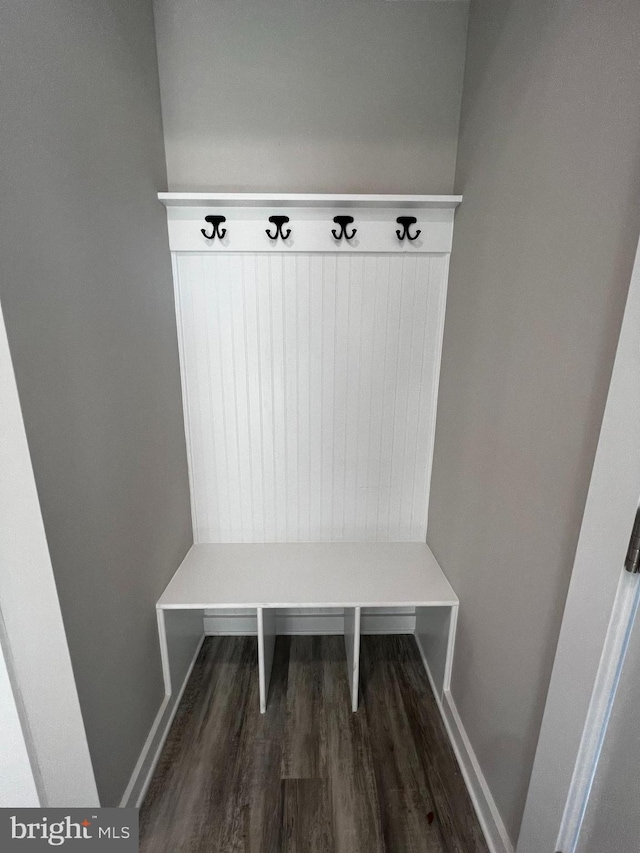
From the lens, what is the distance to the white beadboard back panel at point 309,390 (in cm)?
174

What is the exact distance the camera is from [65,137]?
1003 mm

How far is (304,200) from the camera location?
1541 millimetres

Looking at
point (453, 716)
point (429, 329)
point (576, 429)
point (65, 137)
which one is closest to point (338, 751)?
point (453, 716)

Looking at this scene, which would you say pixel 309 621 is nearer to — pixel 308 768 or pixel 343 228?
pixel 308 768

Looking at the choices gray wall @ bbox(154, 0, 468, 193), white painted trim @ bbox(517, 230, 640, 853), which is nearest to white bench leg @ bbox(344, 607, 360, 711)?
white painted trim @ bbox(517, 230, 640, 853)

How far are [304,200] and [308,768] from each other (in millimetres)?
2043

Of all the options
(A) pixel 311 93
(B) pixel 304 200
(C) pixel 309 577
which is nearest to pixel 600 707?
(C) pixel 309 577

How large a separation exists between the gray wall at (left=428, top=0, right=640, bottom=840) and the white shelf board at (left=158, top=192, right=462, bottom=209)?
0.43ft

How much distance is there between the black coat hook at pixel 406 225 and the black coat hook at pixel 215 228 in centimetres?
66

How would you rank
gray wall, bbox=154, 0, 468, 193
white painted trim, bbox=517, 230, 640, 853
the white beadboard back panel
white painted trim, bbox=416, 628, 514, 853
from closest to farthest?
white painted trim, bbox=517, 230, 640, 853
white painted trim, bbox=416, 628, 514, 853
gray wall, bbox=154, 0, 468, 193
the white beadboard back panel

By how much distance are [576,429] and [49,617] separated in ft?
4.13

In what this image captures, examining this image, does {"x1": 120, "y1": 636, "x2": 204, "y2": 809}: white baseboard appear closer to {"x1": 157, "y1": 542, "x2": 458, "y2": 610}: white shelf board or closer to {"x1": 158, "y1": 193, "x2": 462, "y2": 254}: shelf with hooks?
{"x1": 157, "y1": 542, "x2": 458, "y2": 610}: white shelf board

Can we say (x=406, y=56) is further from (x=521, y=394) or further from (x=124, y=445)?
(x=124, y=445)

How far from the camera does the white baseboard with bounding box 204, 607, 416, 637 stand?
2158mm
